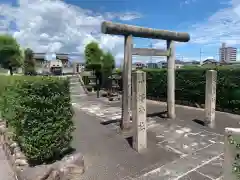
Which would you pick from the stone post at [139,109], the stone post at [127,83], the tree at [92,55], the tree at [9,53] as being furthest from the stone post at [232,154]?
the tree at [9,53]

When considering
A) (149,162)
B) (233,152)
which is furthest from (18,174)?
(233,152)

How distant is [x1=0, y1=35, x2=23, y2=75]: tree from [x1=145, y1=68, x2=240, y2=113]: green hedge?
17.0 m

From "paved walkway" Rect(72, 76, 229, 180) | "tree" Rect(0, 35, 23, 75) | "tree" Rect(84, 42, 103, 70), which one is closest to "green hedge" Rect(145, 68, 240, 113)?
"paved walkway" Rect(72, 76, 229, 180)

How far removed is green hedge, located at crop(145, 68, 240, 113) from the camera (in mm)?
8555

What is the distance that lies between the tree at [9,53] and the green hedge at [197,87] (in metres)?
17.0

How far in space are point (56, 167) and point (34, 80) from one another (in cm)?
165

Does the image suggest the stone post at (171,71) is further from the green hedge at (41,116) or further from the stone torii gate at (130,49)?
the green hedge at (41,116)

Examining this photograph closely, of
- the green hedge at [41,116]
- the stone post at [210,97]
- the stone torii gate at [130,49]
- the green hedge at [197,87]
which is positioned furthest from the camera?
the green hedge at [197,87]

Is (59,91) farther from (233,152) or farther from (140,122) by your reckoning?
(233,152)

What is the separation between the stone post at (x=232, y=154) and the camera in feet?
6.00

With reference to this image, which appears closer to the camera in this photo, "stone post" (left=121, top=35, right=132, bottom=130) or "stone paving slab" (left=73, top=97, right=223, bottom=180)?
"stone paving slab" (left=73, top=97, right=223, bottom=180)

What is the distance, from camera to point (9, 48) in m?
21.8

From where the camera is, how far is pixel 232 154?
6.25 ft

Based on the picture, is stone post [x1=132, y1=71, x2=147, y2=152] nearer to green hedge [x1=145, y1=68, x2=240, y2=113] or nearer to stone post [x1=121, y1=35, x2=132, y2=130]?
stone post [x1=121, y1=35, x2=132, y2=130]
